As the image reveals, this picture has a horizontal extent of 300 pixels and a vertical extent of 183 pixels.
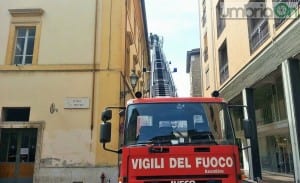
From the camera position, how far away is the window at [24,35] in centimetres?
1609

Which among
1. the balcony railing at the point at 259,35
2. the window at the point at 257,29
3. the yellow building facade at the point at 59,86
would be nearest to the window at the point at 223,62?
the window at the point at 257,29

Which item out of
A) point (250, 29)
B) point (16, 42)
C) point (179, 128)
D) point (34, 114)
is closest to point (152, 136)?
point (179, 128)

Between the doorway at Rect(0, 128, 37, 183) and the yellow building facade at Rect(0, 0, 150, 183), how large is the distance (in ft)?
0.12

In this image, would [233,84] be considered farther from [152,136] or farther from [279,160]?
[152,136]

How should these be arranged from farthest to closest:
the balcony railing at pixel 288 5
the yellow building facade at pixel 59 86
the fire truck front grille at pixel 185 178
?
the yellow building facade at pixel 59 86 < the balcony railing at pixel 288 5 < the fire truck front grille at pixel 185 178

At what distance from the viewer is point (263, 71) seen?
53.3ft

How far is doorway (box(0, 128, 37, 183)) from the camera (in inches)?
579

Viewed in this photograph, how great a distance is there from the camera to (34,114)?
597 inches

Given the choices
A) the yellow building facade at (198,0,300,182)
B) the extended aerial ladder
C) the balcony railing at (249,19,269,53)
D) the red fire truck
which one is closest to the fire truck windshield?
the red fire truck

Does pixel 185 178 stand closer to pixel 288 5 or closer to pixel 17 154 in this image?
pixel 288 5

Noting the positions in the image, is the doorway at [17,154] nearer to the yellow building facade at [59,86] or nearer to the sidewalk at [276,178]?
the yellow building facade at [59,86]

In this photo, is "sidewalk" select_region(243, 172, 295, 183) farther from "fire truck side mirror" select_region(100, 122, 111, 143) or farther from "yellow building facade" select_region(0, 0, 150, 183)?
"fire truck side mirror" select_region(100, 122, 111, 143)

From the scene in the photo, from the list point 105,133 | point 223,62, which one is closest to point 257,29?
point 223,62

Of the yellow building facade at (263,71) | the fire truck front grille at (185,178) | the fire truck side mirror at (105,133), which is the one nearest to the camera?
the fire truck front grille at (185,178)
